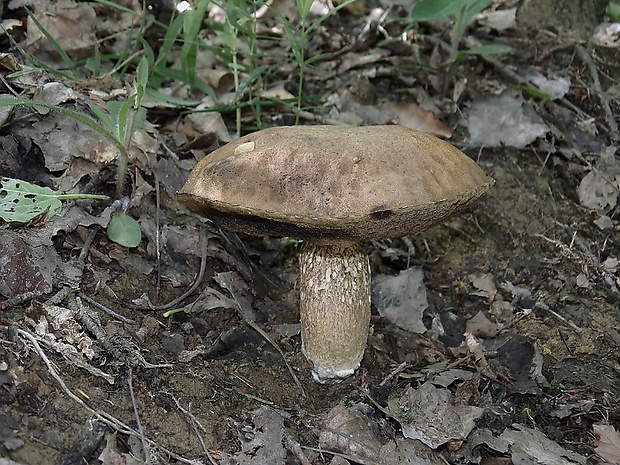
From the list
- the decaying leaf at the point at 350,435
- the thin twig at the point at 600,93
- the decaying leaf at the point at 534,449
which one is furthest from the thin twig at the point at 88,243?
the thin twig at the point at 600,93

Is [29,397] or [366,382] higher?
[29,397]

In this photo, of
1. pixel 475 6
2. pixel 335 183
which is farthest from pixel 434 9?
pixel 335 183

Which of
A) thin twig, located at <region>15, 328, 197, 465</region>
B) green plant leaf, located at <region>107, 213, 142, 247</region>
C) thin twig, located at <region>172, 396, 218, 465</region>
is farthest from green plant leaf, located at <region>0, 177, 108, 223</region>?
thin twig, located at <region>172, 396, 218, 465</region>

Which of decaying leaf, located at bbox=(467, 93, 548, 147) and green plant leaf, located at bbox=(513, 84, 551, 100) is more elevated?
green plant leaf, located at bbox=(513, 84, 551, 100)

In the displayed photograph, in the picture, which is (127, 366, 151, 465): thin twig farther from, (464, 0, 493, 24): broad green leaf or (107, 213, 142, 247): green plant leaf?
(464, 0, 493, 24): broad green leaf

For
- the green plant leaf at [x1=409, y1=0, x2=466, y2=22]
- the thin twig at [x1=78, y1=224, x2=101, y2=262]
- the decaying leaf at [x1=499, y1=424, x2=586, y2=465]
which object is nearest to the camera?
the decaying leaf at [x1=499, y1=424, x2=586, y2=465]

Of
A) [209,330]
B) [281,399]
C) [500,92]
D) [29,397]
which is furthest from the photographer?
[500,92]

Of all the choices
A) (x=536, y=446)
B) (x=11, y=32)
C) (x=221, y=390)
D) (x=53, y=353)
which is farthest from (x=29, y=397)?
(x=11, y=32)

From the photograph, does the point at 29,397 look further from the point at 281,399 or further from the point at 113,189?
the point at 113,189

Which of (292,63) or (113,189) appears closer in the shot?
(113,189)
